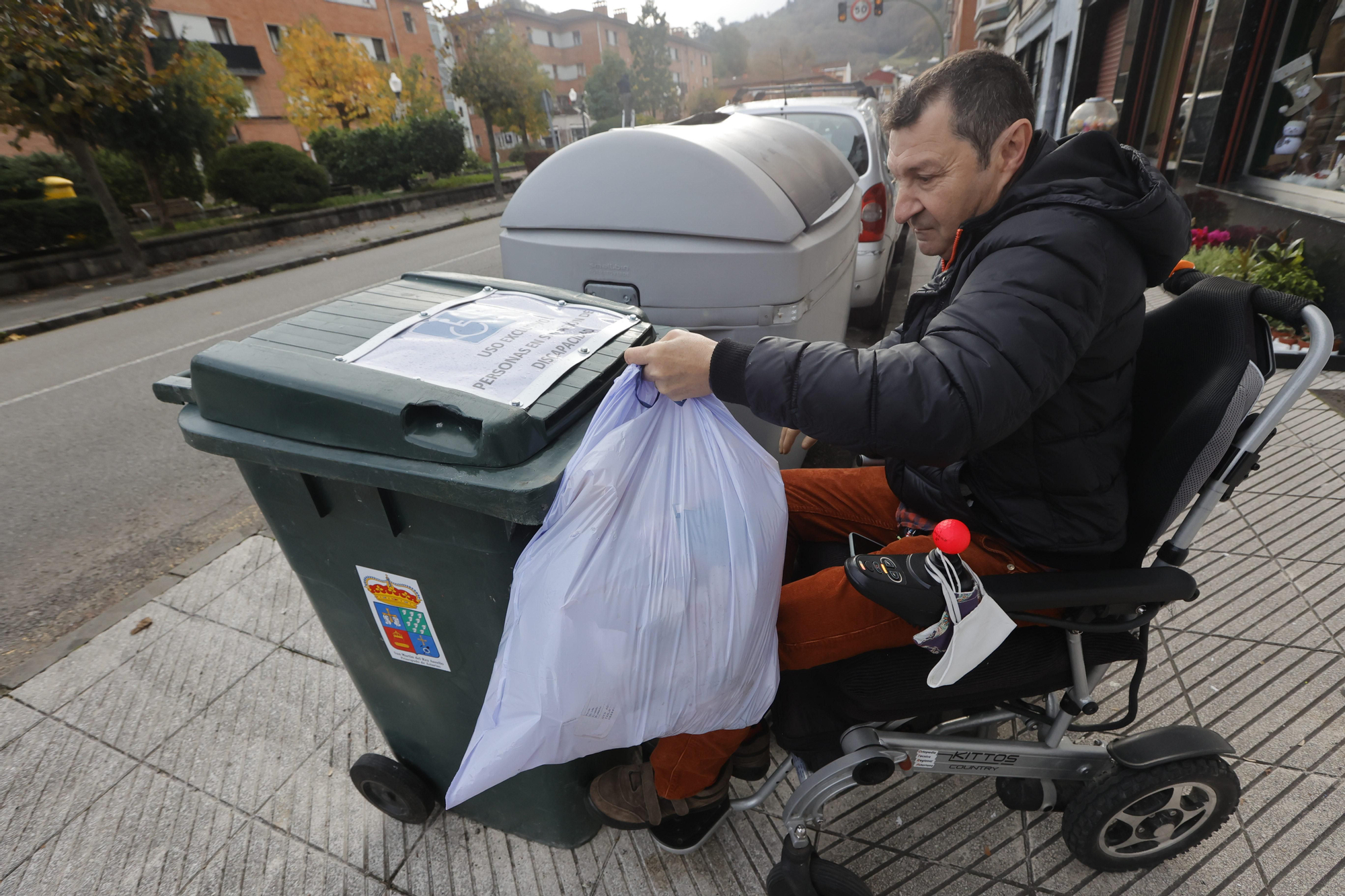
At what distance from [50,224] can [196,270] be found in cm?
204

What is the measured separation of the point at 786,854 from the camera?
1.52 metres

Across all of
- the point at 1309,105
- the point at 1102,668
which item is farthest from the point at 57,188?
the point at 1309,105

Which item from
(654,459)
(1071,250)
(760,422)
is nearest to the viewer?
(1071,250)

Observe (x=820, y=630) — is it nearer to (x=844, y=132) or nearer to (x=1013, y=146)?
(x=1013, y=146)

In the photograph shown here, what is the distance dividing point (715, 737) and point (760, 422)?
1.18 m

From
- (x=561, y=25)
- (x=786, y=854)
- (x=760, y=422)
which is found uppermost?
(x=561, y=25)

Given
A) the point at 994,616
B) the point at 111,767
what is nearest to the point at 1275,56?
the point at 994,616

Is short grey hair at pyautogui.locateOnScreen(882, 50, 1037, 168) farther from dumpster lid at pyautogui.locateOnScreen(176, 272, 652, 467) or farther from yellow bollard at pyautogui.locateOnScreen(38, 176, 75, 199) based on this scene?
yellow bollard at pyautogui.locateOnScreen(38, 176, 75, 199)

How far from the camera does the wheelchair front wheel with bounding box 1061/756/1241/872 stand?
1.49 m

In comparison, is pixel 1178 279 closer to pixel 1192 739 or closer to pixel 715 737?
pixel 1192 739

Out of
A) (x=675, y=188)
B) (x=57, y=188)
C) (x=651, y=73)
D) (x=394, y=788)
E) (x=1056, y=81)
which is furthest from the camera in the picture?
(x=651, y=73)

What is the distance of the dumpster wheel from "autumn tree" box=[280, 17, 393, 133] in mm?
22669

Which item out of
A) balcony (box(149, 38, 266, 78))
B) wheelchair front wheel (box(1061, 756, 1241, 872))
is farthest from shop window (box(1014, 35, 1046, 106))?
balcony (box(149, 38, 266, 78))

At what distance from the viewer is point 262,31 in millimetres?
26234
